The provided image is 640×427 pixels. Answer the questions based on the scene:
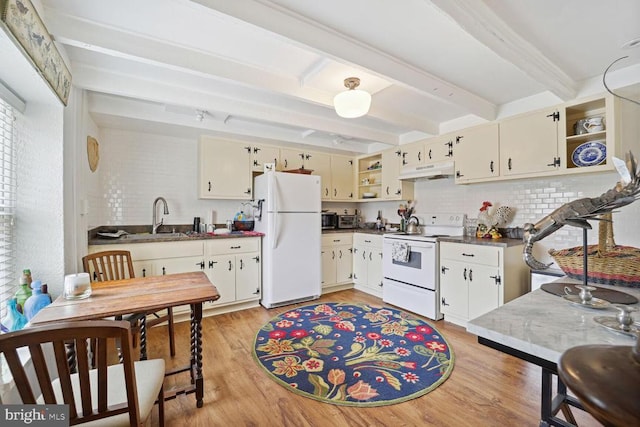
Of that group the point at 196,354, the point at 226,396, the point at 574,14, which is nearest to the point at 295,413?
the point at 226,396

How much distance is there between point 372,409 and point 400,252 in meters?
1.95

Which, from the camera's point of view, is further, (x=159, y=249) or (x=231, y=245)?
(x=231, y=245)

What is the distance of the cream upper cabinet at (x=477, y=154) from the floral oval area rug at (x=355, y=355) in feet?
5.67

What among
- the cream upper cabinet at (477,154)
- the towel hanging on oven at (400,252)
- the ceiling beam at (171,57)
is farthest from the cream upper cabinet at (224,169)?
the cream upper cabinet at (477,154)

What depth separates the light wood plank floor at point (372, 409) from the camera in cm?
162

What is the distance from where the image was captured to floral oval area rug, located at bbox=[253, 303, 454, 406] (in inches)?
74.2

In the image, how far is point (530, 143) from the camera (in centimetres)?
271

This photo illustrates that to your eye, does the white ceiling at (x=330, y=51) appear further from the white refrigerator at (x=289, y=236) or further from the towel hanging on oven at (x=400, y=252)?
the towel hanging on oven at (x=400, y=252)

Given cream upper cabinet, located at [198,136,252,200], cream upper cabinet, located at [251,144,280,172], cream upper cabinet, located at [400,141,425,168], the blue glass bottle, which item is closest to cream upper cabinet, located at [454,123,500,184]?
cream upper cabinet, located at [400,141,425,168]

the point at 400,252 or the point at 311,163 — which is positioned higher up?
the point at 311,163

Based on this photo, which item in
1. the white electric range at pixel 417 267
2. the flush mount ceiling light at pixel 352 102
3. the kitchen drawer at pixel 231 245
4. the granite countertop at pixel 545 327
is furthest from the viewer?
the kitchen drawer at pixel 231 245

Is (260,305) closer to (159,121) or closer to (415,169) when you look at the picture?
(159,121)

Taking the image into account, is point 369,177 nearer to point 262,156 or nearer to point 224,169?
point 262,156

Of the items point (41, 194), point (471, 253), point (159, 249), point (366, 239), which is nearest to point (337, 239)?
point (366, 239)
